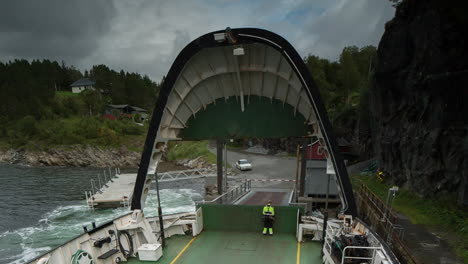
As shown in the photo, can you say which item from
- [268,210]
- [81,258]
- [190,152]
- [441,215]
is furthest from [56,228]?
[190,152]

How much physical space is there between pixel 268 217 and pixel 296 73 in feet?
17.0

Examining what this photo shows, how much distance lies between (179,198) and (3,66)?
8529cm

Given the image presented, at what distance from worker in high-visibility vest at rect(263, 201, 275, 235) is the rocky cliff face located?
11386 mm

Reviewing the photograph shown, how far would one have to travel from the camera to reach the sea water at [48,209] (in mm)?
17542

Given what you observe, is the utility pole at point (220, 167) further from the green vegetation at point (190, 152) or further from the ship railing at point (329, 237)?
the green vegetation at point (190, 152)

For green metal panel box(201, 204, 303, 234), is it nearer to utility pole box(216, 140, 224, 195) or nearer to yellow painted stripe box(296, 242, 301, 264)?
yellow painted stripe box(296, 242, 301, 264)

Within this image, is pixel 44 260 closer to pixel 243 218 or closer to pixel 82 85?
pixel 243 218

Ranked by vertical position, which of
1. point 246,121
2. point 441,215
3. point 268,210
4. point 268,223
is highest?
point 246,121

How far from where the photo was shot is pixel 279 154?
49281 millimetres

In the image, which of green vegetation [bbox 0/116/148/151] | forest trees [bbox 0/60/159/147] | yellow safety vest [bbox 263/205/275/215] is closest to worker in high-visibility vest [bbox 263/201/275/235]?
yellow safety vest [bbox 263/205/275/215]

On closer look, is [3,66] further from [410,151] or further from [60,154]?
[410,151]

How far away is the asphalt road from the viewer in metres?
29.4

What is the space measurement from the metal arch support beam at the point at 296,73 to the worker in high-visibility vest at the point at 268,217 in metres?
2.50

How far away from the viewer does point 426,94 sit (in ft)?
56.4
